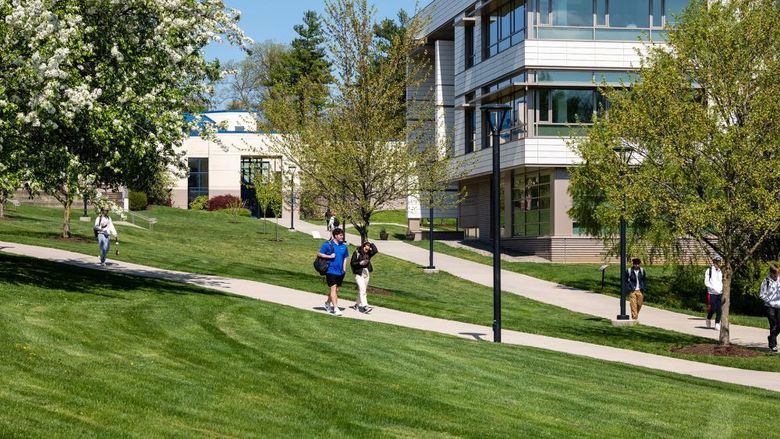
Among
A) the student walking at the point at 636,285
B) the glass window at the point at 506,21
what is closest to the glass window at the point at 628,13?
the glass window at the point at 506,21

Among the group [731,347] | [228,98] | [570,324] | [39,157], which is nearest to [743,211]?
[731,347]

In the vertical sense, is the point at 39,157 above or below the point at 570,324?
above

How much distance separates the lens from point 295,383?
13117 millimetres

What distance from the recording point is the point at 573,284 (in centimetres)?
3741

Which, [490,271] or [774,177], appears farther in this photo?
[490,271]

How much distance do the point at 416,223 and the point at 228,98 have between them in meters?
57.7

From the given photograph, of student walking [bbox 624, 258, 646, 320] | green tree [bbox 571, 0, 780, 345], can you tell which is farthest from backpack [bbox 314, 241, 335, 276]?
student walking [bbox 624, 258, 646, 320]

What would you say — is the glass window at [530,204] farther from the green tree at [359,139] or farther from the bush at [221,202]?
the bush at [221,202]

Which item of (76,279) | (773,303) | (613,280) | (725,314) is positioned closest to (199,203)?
(613,280)

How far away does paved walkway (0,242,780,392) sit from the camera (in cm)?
1903

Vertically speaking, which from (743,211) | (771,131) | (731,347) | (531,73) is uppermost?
(531,73)

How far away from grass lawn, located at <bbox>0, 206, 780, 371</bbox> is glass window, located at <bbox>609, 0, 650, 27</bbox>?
541 inches

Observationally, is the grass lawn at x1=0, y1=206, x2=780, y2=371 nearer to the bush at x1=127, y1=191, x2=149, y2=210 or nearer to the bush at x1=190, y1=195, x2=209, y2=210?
the bush at x1=127, y1=191, x2=149, y2=210

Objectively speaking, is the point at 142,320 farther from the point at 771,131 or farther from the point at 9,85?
the point at 771,131
